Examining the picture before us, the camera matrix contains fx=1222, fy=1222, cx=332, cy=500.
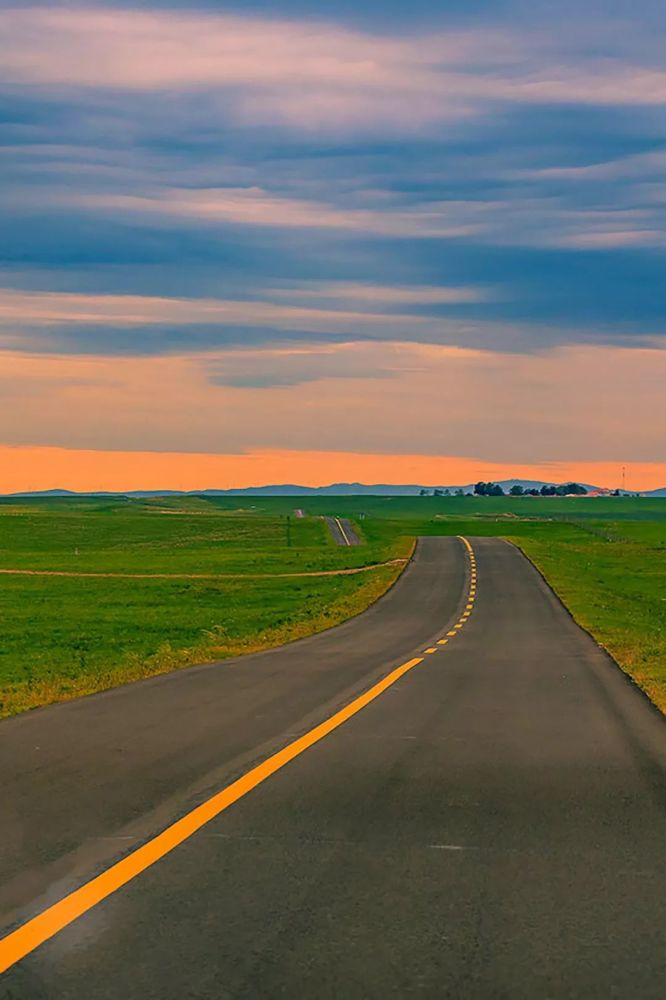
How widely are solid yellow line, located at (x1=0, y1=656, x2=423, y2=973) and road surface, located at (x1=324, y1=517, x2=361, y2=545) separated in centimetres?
12742

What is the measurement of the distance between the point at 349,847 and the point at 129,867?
1.46 m

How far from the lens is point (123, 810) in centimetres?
926

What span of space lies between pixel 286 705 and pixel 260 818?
7.21 m

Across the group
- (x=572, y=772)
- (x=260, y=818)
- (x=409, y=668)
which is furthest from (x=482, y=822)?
(x=409, y=668)

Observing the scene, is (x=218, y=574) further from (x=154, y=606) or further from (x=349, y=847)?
(x=349, y=847)

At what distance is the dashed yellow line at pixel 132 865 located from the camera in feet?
20.1

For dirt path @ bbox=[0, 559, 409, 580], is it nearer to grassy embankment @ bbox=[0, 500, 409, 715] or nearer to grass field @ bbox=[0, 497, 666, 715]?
grass field @ bbox=[0, 497, 666, 715]

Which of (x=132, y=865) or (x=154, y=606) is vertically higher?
(x=132, y=865)

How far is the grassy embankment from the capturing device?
30.3m

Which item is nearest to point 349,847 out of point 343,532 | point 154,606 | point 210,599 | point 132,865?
point 132,865

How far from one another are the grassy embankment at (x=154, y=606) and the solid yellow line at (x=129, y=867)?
7883 millimetres

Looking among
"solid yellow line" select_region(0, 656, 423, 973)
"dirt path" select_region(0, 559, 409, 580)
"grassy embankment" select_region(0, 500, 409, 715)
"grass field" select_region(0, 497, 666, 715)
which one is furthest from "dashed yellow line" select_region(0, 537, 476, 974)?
"dirt path" select_region(0, 559, 409, 580)

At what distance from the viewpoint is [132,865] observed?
7609 mm

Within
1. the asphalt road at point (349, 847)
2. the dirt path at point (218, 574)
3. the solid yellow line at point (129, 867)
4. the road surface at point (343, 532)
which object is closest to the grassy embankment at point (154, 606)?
the dirt path at point (218, 574)
